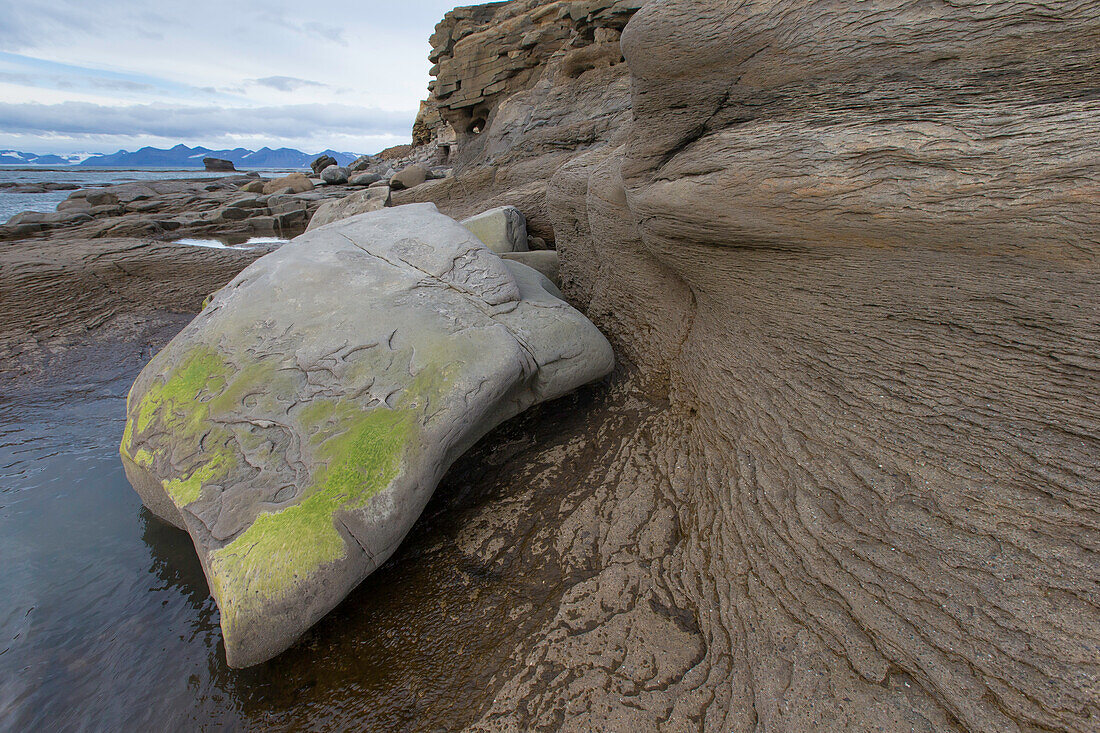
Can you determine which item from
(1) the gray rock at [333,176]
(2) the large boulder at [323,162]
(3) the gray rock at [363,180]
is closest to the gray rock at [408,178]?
(3) the gray rock at [363,180]

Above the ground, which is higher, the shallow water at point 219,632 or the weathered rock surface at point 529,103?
the weathered rock surface at point 529,103

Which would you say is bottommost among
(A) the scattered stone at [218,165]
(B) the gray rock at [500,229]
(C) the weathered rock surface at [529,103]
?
(A) the scattered stone at [218,165]

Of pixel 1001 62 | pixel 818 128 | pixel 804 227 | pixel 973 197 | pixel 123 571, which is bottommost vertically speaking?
pixel 123 571

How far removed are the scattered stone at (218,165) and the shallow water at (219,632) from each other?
55367 mm

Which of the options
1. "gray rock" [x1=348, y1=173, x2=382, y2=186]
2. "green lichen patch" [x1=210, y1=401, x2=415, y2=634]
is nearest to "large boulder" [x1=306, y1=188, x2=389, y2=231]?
"green lichen patch" [x1=210, y1=401, x2=415, y2=634]

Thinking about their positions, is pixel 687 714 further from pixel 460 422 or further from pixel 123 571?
pixel 123 571

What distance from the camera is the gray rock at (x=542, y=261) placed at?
4410 millimetres

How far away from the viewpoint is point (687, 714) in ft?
5.42

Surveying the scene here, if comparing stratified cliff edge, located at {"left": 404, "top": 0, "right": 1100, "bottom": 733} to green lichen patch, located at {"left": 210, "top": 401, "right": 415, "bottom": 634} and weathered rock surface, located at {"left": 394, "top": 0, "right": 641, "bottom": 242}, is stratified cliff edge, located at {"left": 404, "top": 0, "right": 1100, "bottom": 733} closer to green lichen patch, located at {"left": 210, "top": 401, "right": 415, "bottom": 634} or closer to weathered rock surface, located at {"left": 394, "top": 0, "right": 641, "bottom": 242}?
green lichen patch, located at {"left": 210, "top": 401, "right": 415, "bottom": 634}

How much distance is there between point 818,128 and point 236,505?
261 cm

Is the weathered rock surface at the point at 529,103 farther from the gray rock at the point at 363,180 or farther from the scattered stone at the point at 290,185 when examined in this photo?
the gray rock at the point at 363,180

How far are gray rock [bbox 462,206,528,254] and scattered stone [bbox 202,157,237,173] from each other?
53951mm

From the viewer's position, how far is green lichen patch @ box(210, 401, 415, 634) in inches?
76.4

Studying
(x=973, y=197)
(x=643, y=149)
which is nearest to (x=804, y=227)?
(x=973, y=197)
